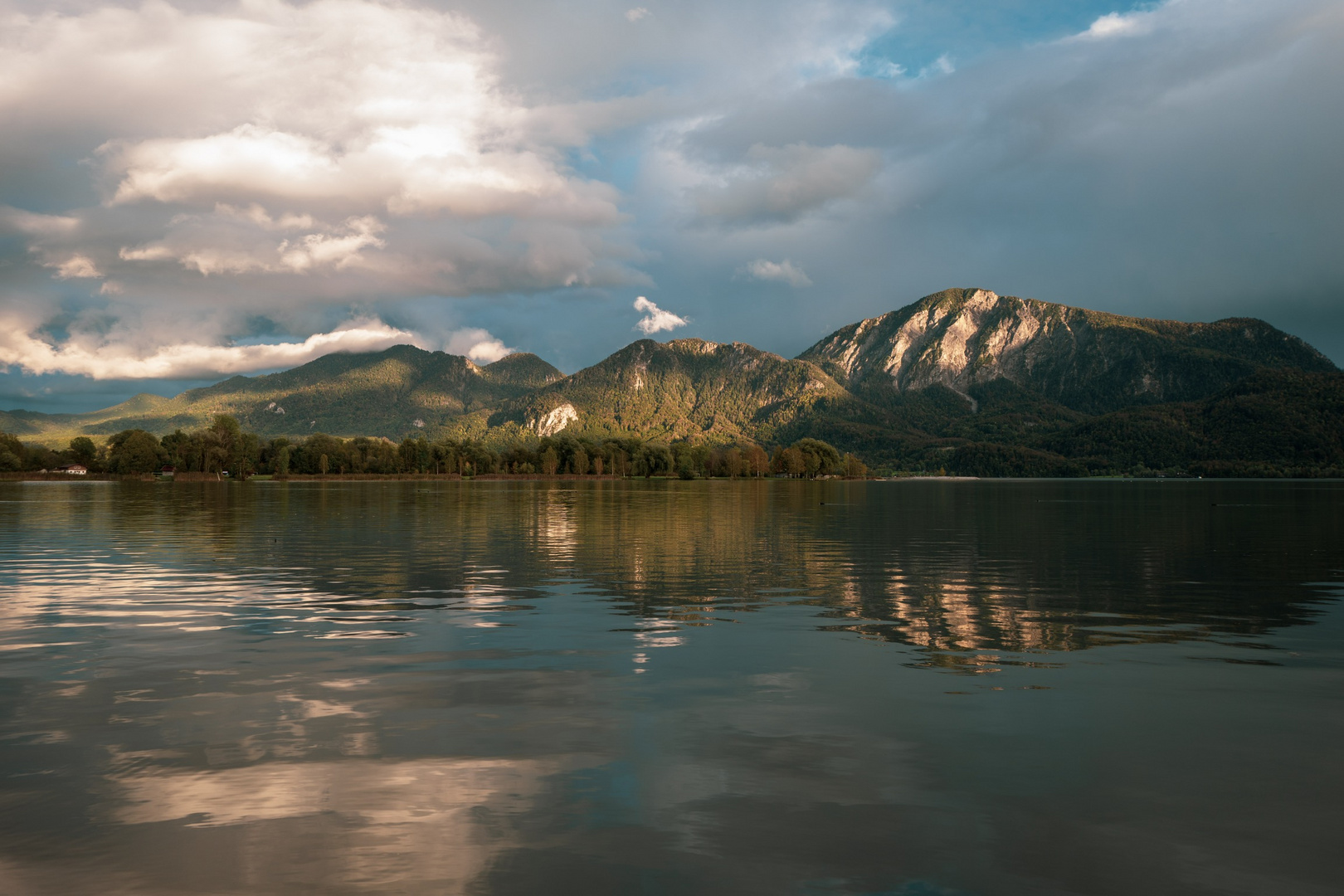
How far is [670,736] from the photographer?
16.5m

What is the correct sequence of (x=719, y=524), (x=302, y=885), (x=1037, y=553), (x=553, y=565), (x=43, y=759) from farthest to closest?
(x=719, y=524) → (x=1037, y=553) → (x=553, y=565) → (x=43, y=759) → (x=302, y=885)

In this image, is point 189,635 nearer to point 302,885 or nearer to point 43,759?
point 43,759

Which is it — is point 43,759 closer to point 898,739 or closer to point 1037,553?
point 898,739

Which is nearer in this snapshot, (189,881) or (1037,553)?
(189,881)

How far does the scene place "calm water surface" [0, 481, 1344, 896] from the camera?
36.4 feet

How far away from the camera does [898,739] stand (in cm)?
1627

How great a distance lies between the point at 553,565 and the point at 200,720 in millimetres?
30149

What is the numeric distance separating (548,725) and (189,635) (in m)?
16.6

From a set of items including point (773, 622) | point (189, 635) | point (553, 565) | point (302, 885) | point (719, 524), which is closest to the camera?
point (302, 885)

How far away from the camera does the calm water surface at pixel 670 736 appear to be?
437 inches

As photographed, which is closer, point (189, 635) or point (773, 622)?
point (189, 635)

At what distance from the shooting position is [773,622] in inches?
1171

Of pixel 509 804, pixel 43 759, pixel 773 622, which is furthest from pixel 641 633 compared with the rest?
pixel 43 759

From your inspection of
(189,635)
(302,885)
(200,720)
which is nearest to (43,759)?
(200,720)
